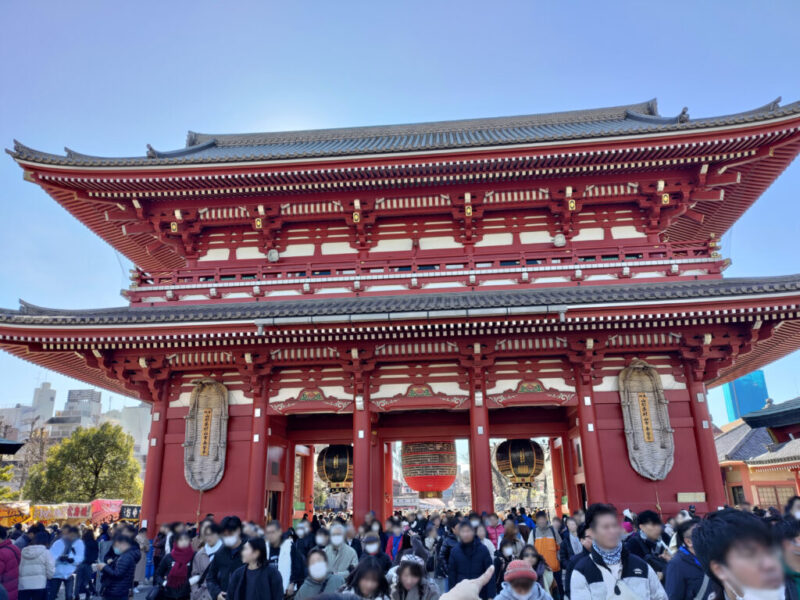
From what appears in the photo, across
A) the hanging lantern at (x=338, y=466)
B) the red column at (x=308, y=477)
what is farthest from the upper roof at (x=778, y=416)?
the red column at (x=308, y=477)

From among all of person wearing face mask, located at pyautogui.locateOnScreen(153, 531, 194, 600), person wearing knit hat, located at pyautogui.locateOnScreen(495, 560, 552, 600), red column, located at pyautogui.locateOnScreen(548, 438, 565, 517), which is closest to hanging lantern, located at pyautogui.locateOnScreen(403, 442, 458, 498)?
red column, located at pyautogui.locateOnScreen(548, 438, 565, 517)

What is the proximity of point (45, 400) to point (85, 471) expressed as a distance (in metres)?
93.1

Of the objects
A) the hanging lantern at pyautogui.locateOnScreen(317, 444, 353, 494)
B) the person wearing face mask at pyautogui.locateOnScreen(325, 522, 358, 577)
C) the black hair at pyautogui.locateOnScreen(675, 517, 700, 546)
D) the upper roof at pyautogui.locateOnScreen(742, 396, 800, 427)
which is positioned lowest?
the person wearing face mask at pyautogui.locateOnScreen(325, 522, 358, 577)

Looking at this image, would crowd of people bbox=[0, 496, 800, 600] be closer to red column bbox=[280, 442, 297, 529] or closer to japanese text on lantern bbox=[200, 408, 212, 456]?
japanese text on lantern bbox=[200, 408, 212, 456]

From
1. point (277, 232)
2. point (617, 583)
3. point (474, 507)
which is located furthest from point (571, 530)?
point (277, 232)

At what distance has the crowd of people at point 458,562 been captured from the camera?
6.81ft

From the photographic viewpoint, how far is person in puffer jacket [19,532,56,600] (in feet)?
25.3

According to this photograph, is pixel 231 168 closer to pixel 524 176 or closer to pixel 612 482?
pixel 524 176

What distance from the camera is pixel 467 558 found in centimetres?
609

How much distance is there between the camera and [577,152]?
12.8m

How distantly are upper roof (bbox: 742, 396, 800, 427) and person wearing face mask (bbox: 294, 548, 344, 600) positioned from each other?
18.1 m

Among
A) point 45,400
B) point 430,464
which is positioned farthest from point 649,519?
point 45,400

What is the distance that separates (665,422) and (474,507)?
16.3 feet

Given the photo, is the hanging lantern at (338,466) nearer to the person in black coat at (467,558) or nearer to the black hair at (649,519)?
the person in black coat at (467,558)
